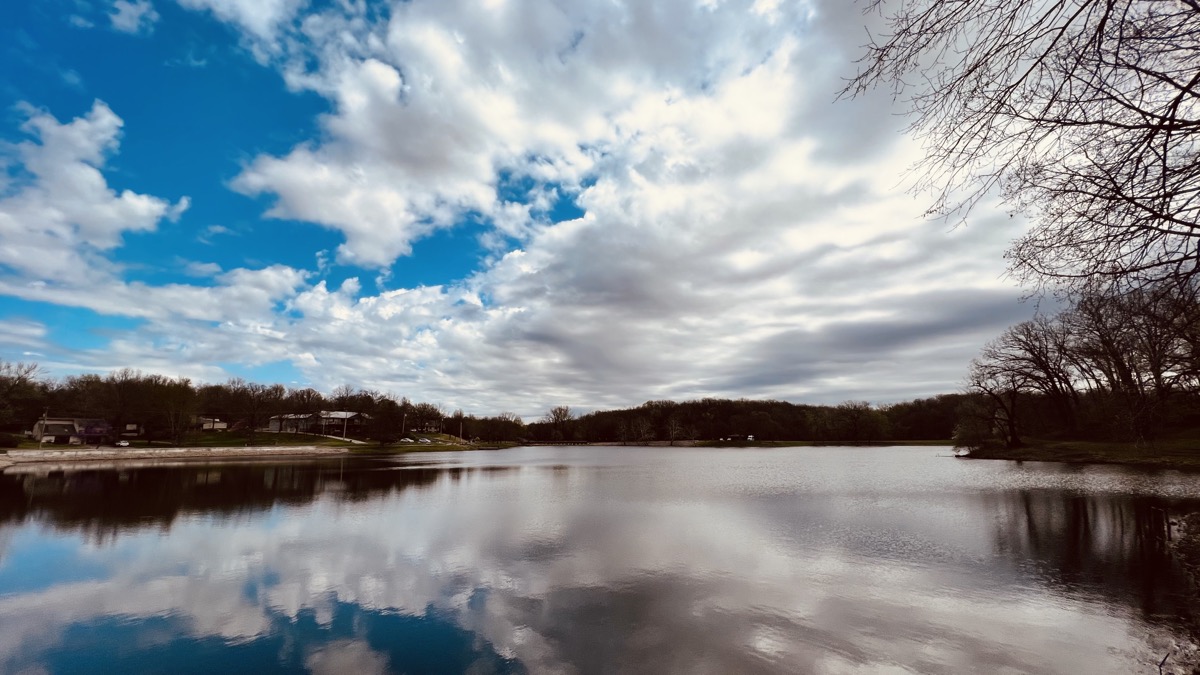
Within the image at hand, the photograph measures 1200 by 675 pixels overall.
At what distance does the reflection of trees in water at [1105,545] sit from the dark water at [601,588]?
0.09 meters

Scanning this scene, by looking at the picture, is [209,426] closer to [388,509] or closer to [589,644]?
[388,509]

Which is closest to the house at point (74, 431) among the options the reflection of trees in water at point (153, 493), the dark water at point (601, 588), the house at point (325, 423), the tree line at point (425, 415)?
the tree line at point (425, 415)

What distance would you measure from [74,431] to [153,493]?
228 ft

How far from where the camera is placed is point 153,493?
2577cm

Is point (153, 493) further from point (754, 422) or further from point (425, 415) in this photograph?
point (754, 422)

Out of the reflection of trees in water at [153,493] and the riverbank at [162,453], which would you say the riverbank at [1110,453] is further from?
the riverbank at [162,453]

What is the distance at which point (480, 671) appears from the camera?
6.58 metres

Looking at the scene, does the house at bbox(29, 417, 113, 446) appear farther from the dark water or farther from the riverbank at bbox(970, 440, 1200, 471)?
the riverbank at bbox(970, 440, 1200, 471)

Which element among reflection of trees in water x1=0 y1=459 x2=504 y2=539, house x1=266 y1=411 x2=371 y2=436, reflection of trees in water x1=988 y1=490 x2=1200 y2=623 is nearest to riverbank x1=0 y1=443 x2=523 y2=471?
reflection of trees in water x1=0 y1=459 x2=504 y2=539

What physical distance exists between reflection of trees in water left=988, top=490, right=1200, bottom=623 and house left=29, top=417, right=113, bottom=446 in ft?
311

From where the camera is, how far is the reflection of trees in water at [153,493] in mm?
18656

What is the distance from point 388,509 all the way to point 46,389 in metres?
92.5

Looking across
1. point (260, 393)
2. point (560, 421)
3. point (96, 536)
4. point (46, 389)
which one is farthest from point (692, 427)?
point (96, 536)

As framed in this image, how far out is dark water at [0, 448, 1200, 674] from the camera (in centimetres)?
699
